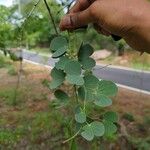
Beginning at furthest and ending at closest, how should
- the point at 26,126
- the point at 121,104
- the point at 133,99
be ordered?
the point at 133,99
the point at 121,104
the point at 26,126

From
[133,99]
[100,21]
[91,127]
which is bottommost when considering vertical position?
[133,99]

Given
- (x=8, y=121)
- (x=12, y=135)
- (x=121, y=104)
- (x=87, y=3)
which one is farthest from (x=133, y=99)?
(x=87, y=3)

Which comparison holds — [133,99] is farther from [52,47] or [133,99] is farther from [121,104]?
[52,47]

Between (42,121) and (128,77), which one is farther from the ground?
(42,121)

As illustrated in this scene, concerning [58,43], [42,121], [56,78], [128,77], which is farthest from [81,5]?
[128,77]

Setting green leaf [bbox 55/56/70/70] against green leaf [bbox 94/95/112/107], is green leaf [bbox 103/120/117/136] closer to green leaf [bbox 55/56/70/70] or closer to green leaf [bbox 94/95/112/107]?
green leaf [bbox 94/95/112/107]

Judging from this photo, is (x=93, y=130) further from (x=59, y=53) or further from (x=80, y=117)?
(x=59, y=53)
